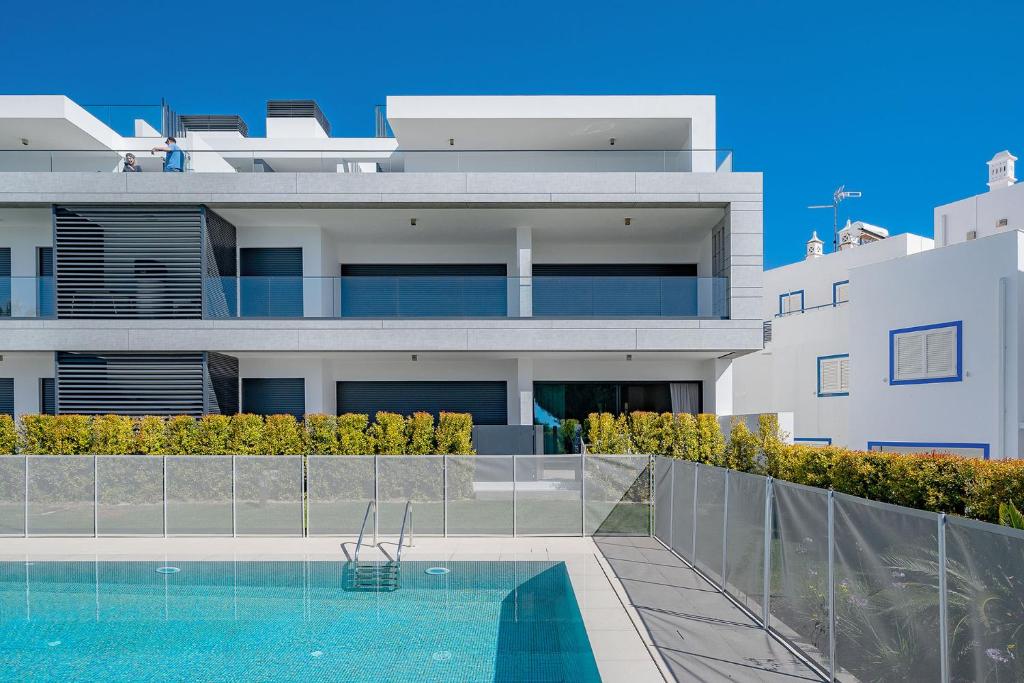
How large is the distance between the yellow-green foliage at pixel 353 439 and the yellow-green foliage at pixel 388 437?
14 cm

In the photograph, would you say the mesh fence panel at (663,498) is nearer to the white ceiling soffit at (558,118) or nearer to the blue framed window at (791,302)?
the white ceiling soffit at (558,118)

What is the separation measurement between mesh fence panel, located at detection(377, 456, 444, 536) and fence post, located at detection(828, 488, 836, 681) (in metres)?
7.70

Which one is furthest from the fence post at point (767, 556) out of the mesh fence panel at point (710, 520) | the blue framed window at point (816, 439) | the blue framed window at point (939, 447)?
the blue framed window at point (816, 439)

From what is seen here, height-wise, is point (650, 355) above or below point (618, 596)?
above

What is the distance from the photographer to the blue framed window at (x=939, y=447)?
13844 millimetres

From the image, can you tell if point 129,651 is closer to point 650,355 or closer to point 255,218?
point 255,218

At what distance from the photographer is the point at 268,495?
1257 centimetres

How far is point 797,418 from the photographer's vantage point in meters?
22.5

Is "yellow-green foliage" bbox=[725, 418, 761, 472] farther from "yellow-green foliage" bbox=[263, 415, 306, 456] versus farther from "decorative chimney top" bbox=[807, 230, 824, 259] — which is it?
"decorative chimney top" bbox=[807, 230, 824, 259]

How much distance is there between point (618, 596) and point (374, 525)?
471cm

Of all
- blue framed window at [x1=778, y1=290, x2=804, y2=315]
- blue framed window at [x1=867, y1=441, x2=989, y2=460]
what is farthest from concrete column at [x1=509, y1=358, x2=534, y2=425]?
blue framed window at [x1=778, y1=290, x2=804, y2=315]

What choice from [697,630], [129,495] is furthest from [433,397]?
[697,630]

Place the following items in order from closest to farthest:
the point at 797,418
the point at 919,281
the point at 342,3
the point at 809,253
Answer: the point at 919,281, the point at 797,418, the point at 342,3, the point at 809,253

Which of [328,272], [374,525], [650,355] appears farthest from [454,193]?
[374,525]
